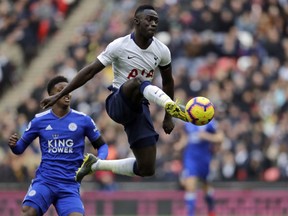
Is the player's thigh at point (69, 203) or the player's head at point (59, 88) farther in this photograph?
the player's head at point (59, 88)

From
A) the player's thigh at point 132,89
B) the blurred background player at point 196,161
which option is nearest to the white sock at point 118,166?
the player's thigh at point 132,89

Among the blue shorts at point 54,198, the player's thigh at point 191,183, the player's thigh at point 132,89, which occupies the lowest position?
the player's thigh at point 191,183

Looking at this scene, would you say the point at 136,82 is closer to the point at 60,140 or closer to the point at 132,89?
the point at 132,89

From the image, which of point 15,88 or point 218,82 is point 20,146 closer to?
point 218,82

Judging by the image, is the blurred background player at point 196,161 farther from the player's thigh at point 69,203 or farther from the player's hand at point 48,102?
the player's hand at point 48,102

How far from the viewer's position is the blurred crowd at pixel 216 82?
21.4m

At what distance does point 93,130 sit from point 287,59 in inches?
Result: 415

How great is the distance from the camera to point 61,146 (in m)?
13.4

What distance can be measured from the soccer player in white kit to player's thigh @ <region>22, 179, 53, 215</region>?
0.41m

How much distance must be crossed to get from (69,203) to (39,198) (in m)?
0.36

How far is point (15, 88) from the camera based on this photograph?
2577 centimetres

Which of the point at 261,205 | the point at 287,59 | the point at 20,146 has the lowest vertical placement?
the point at 261,205

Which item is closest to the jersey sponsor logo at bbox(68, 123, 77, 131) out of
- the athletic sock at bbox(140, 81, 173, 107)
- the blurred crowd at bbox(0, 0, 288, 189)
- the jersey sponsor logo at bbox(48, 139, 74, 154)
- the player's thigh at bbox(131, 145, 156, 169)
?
the jersey sponsor logo at bbox(48, 139, 74, 154)

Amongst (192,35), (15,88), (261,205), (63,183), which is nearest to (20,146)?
(63,183)
